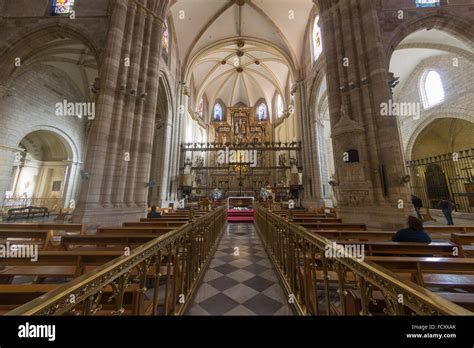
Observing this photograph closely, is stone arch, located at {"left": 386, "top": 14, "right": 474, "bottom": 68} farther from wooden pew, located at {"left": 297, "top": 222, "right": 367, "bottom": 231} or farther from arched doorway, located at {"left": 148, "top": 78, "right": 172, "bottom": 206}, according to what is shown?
arched doorway, located at {"left": 148, "top": 78, "right": 172, "bottom": 206}

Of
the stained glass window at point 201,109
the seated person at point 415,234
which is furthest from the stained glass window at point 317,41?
the stained glass window at point 201,109

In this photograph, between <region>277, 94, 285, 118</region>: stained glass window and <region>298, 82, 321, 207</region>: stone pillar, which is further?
<region>277, 94, 285, 118</region>: stained glass window

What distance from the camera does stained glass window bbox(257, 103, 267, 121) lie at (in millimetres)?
27406

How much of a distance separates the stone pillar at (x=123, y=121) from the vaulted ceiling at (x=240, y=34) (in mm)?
6011

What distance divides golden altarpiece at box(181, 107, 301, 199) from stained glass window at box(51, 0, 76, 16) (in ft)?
30.7

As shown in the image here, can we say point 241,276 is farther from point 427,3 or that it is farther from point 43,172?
point 43,172

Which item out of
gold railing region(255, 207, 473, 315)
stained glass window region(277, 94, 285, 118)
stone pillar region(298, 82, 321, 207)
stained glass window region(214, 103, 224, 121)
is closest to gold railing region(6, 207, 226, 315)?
gold railing region(255, 207, 473, 315)

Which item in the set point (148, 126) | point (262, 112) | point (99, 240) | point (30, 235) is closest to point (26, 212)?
point (148, 126)

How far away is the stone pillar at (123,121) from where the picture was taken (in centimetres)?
632

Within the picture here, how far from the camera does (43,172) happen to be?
45.0 ft

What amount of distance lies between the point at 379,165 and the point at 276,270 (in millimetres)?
5528

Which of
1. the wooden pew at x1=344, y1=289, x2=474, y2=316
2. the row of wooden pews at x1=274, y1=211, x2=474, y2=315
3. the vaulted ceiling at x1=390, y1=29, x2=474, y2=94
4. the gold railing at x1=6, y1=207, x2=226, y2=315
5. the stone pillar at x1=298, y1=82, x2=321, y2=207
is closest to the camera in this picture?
the gold railing at x1=6, y1=207, x2=226, y2=315

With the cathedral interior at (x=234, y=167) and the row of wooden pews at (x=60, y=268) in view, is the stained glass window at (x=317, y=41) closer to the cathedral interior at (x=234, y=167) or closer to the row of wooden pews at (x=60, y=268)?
the cathedral interior at (x=234, y=167)
